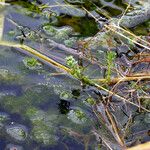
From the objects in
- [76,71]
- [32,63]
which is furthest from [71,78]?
[32,63]

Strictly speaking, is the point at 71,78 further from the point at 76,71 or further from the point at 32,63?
the point at 32,63

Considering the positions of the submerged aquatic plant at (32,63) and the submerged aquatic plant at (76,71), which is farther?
the submerged aquatic plant at (32,63)

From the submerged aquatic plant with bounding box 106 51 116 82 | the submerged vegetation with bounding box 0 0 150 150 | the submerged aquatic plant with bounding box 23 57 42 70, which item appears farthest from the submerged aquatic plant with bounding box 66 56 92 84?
the submerged aquatic plant with bounding box 23 57 42 70

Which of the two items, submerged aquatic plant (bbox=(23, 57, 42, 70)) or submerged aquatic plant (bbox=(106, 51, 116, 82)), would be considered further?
submerged aquatic plant (bbox=(23, 57, 42, 70))

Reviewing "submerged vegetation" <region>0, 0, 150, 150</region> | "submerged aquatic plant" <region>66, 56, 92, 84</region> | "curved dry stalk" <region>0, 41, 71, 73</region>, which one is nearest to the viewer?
"submerged vegetation" <region>0, 0, 150, 150</region>

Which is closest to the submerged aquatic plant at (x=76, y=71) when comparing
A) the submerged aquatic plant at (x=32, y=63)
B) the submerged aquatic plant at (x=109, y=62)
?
the submerged aquatic plant at (x=109, y=62)

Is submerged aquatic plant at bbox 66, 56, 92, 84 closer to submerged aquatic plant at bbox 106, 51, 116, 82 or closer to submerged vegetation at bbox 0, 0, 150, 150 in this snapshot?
submerged vegetation at bbox 0, 0, 150, 150

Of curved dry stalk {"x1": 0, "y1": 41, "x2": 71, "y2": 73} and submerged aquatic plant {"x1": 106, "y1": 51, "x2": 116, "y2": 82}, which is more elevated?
submerged aquatic plant {"x1": 106, "y1": 51, "x2": 116, "y2": 82}

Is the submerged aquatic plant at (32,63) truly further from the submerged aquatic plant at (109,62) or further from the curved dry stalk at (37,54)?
the submerged aquatic plant at (109,62)

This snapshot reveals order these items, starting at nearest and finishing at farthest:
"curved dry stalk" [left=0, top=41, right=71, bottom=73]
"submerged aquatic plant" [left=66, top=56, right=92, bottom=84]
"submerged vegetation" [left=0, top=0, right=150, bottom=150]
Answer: "submerged vegetation" [left=0, top=0, right=150, bottom=150] → "submerged aquatic plant" [left=66, top=56, right=92, bottom=84] → "curved dry stalk" [left=0, top=41, right=71, bottom=73]
